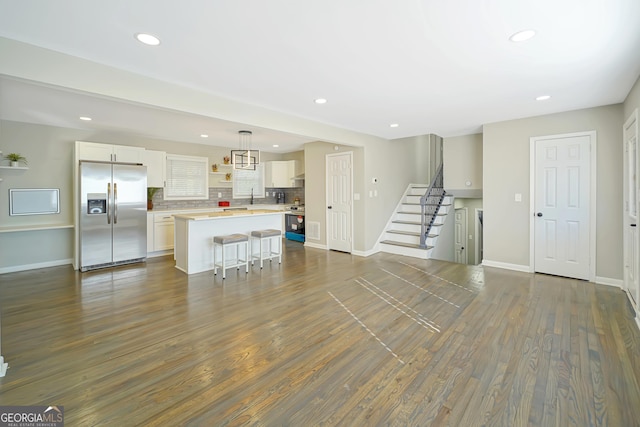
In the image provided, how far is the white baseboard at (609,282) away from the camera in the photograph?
4133mm

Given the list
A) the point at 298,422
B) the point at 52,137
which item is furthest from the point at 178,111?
the point at 52,137

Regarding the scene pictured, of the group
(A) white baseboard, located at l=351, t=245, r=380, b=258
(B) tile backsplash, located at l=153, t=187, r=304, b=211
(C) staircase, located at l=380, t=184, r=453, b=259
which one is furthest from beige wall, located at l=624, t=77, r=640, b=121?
(B) tile backsplash, located at l=153, t=187, r=304, b=211

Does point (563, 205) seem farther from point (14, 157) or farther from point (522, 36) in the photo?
point (14, 157)

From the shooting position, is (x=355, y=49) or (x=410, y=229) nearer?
(x=355, y=49)

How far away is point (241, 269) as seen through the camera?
17.1 ft

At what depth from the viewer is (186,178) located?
7098 millimetres

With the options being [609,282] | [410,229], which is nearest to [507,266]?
[609,282]

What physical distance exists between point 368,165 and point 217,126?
10.0 ft

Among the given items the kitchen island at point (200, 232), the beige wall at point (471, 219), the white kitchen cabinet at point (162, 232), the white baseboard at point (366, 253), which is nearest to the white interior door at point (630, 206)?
the white baseboard at point (366, 253)

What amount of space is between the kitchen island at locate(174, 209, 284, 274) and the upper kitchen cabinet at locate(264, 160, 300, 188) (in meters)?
3.09

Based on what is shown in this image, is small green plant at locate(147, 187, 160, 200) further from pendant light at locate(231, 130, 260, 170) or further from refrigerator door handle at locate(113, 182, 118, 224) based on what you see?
pendant light at locate(231, 130, 260, 170)

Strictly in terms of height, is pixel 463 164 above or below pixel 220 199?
above

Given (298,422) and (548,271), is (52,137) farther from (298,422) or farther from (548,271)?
(548,271)

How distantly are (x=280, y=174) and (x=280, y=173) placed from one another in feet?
0.09
